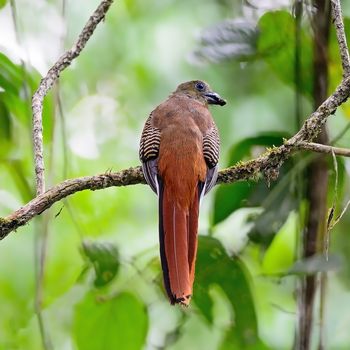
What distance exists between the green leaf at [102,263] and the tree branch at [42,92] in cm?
73

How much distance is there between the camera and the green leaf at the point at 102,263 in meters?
2.97

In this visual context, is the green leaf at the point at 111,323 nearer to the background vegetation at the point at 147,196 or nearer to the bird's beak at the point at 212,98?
the background vegetation at the point at 147,196

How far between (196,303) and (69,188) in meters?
0.98

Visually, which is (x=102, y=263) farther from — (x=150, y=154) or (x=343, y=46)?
(x=343, y=46)

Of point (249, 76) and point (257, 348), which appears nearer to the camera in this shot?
point (257, 348)

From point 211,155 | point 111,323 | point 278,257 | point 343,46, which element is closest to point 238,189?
point 211,155

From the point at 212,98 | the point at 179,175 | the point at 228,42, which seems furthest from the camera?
the point at 212,98

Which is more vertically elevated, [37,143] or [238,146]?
[238,146]

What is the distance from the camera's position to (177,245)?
246 centimetres

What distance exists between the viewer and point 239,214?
439 centimetres

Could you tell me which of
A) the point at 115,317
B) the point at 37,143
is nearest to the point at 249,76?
the point at 115,317

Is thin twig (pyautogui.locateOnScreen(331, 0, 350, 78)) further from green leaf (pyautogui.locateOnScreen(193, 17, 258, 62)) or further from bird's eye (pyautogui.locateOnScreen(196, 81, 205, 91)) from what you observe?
bird's eye (pyautogui.locateOnScreen(196, 81, 205, 91))

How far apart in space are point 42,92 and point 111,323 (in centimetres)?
95

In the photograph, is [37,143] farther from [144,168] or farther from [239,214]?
[239,214]
